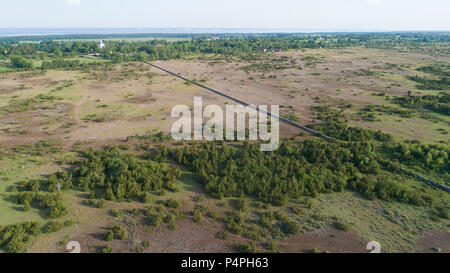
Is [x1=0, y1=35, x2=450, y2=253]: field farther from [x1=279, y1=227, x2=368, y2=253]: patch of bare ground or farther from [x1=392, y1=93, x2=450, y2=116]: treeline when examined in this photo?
[x1=392, y1=93, x2=450, y2=116]: treeline

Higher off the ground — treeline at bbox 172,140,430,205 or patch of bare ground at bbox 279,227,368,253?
treeline at bbox 172,140,430,205

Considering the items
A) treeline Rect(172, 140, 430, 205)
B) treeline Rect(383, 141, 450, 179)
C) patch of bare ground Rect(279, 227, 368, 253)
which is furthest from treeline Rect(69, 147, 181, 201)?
treeline Rect(383, 141, 450, 179)

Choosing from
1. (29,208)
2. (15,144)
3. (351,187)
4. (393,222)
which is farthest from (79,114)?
(393,222)

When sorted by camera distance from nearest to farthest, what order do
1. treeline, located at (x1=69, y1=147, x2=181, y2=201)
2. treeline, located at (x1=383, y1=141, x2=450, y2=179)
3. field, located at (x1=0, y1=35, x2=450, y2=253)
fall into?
field, located at (x1=0, y1=35, x2=450, y2=253), treeline, located at (x1=69, y1=147, x2=181, y2=201), treeline, located at (x1=383, y1=141, x2=450, y2=179)

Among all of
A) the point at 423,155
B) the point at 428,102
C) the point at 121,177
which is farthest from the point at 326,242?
the point at 428,102

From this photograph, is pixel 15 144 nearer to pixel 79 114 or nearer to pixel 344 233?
pixel 79 114

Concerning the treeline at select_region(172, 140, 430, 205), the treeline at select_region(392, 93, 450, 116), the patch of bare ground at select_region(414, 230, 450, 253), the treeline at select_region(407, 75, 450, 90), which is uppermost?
the treeline at select_region(407, 75, 450, 90)

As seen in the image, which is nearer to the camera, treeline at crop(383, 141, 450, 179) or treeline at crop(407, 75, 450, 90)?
treeline at crop(383, 141, 450, 179)

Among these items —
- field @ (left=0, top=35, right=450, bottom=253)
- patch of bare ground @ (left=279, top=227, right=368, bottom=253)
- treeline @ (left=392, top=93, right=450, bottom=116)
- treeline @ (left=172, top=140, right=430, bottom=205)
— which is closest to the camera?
patch of bare ground @ (left=279, top=227, right=368, bottom=253)
